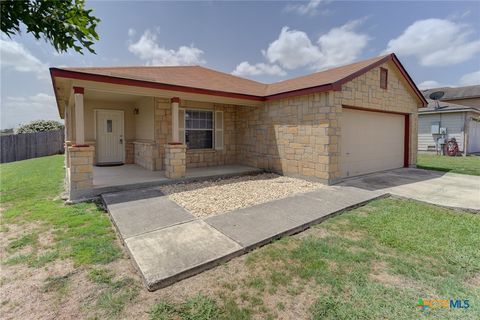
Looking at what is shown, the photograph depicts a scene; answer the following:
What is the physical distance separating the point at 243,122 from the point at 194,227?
671cm

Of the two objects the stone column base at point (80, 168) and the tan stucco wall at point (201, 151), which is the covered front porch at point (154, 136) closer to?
the tan stucco wall at point (201, 151)

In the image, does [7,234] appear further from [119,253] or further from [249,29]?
[249,29]

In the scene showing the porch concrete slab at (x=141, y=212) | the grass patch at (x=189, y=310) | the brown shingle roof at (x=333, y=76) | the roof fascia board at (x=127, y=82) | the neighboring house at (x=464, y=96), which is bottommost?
the grass patch at (x=189, y=310)

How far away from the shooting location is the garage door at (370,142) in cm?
739

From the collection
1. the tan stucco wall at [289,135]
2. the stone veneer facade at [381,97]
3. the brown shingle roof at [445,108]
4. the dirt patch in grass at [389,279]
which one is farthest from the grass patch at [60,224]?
the brown shingle roof at [445,108]

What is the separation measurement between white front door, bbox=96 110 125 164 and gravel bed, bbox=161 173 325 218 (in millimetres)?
5141

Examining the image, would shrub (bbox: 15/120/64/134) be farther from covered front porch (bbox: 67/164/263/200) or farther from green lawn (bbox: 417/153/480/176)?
green lawn (bbox: 417/153/480/176)

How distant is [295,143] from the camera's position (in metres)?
7.57

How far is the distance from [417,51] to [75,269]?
15560mm

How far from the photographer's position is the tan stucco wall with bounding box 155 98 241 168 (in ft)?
27.1

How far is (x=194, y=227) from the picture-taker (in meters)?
3.81

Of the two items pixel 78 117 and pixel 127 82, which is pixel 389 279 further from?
pixel 78 117

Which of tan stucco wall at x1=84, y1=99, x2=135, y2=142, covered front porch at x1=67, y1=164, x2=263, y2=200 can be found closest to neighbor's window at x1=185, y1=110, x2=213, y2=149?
covered front porch at x1=67, y1=164, x2=263, y2=200

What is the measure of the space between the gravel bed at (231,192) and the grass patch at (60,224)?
5.21ft
